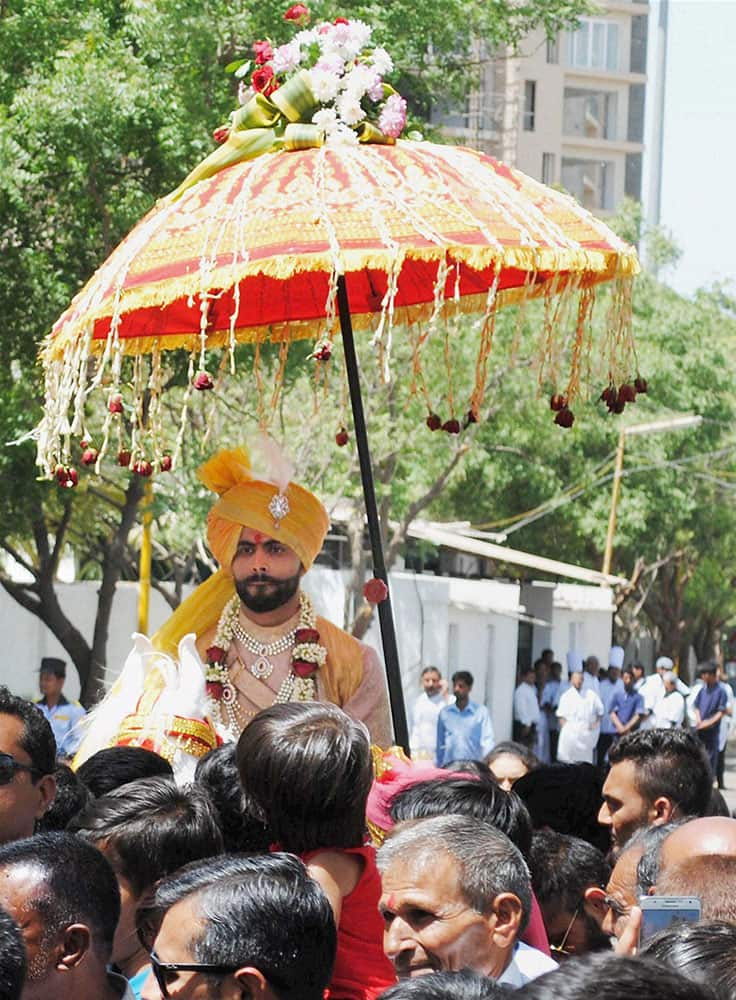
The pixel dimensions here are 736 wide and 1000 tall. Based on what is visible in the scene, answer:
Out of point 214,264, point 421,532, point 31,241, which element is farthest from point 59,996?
point 421,532

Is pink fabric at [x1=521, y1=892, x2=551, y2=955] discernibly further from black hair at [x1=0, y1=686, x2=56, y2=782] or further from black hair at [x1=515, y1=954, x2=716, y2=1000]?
black hair at [x1=515, y1=954, x2=716, y2=1000]

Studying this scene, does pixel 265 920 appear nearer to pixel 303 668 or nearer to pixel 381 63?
pixel 303 668

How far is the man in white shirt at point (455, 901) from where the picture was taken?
3.34 meters

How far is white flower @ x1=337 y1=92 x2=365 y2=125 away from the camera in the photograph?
6.27 meters

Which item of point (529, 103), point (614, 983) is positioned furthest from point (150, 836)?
point (529, 103)

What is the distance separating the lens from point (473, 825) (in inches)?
138

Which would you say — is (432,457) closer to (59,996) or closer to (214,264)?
(214,264)

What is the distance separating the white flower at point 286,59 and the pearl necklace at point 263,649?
7.05ft

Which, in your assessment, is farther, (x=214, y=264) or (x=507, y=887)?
(x=214, y=264)

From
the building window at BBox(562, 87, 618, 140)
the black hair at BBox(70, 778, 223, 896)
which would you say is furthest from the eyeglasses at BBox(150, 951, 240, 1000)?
the building window at BBox(562, 87, 618, 140)

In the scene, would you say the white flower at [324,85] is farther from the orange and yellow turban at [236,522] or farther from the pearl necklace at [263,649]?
the pearl necklace at [263,649]

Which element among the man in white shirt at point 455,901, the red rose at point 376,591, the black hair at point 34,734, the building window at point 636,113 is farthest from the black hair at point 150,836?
the building window at point 636,113

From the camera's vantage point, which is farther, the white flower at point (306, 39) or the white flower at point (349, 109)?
the white flower at point (306, 39)

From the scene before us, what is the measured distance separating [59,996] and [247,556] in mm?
3648
